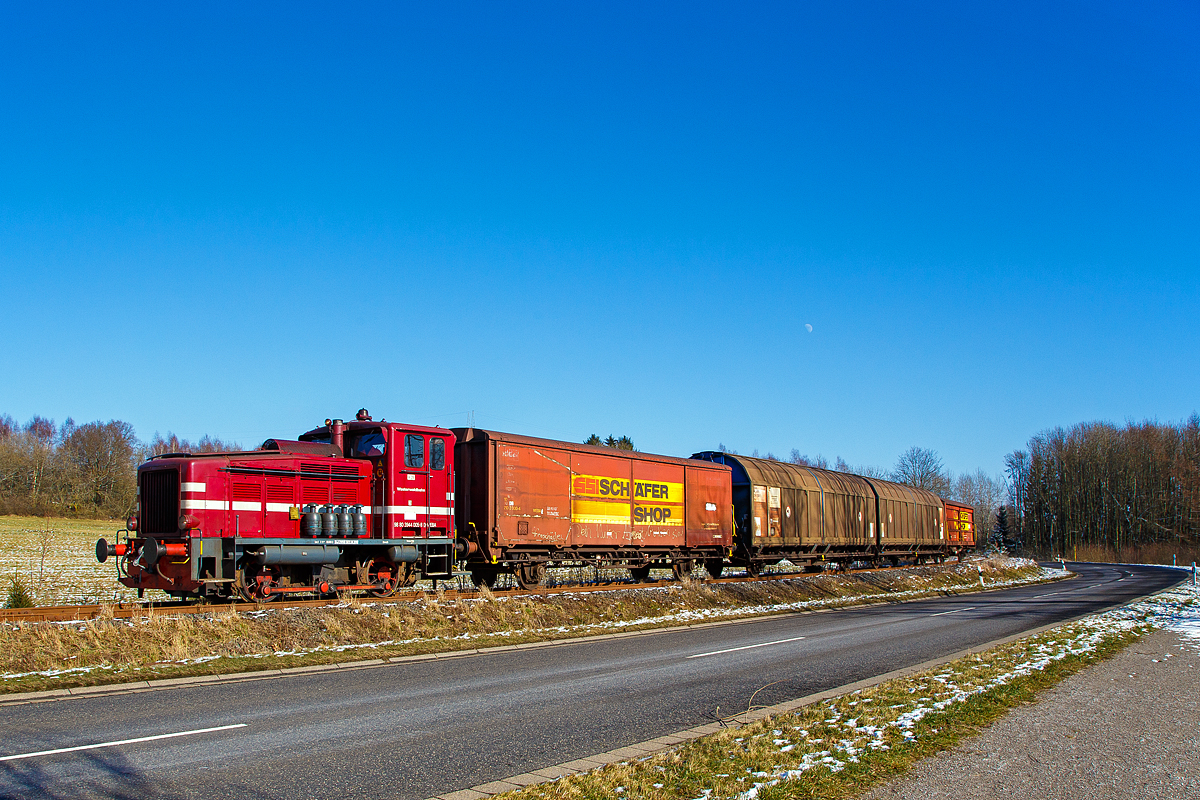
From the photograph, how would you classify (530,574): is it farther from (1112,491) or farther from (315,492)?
(1112,491)

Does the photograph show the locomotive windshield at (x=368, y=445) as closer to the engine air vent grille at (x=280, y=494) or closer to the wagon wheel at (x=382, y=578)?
the engine air vent grille at (x=280, y=494)

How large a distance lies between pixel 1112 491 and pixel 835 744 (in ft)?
348

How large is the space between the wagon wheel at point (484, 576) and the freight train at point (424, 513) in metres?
0.06

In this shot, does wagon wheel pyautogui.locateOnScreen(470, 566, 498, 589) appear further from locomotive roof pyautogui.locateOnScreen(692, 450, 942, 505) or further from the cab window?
locomotive roof pyautogui.locateOnScreen(692, 450, 942, 505)

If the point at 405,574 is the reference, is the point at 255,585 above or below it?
above

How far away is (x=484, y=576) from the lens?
2131 centimetres

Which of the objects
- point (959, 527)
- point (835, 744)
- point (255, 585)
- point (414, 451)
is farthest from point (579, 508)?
point (959, 527)

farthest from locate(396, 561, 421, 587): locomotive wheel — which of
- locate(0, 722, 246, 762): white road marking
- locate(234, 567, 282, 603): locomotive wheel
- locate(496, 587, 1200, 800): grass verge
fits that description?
locate(496, 587, 1200, 800): grass verge

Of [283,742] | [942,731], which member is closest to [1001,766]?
[942,731]

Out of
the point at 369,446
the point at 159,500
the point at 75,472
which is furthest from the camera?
the point at 75,472

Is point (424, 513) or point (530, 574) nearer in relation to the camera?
point (424, 513)

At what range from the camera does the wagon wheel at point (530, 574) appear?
69.2 feet

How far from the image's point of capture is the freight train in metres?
15.5

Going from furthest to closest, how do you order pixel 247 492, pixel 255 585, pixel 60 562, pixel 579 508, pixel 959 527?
pixel 959 527 < pixel 60 562 < pixel 579 508 < pixel 247 492 < pixel 255 585
